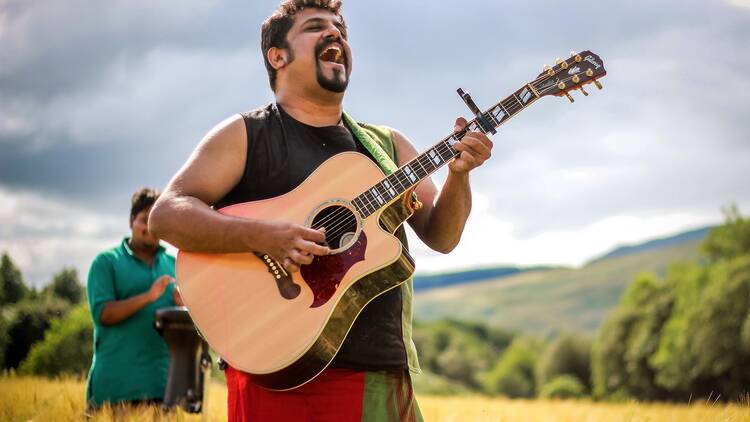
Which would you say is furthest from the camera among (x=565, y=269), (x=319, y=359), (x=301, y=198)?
(x=565, y=269)

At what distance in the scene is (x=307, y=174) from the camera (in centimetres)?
331

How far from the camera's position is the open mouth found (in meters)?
3.50

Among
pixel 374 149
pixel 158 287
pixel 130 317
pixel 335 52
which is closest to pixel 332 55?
pixel 335 52

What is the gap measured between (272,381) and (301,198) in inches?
29.3

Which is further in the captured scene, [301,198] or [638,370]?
[638,370]

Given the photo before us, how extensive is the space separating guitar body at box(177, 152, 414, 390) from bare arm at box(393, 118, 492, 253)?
0.33 metres

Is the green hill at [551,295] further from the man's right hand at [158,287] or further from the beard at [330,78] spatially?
the beard at [330,78]

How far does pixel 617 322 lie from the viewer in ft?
184

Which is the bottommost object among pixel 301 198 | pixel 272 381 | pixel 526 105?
pixel 272 381

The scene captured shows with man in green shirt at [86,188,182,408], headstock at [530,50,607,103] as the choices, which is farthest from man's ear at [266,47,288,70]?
man in green shirt at [86,188,182,408]

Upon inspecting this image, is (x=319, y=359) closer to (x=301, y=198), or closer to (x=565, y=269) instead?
(x=301, y=198)

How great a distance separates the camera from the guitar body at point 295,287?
2.96m

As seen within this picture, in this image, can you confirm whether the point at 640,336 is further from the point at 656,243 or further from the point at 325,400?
the point at 656,243

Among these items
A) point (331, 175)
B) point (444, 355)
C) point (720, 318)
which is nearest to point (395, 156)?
point (331, 175)
